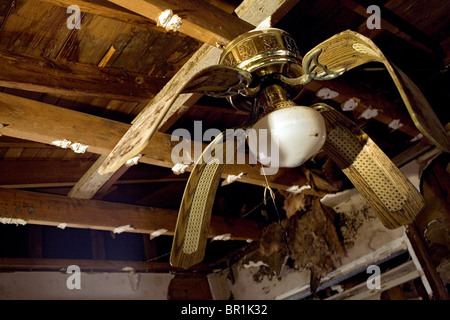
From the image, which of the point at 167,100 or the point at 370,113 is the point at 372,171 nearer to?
the point at 167,100

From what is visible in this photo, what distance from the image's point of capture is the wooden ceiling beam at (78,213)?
92.9 inches

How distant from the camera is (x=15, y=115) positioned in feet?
5.67

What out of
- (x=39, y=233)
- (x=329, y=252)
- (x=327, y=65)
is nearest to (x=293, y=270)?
(x=329, y=252)

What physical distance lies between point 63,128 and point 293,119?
1205 mm

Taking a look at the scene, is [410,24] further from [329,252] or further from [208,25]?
[329,252]

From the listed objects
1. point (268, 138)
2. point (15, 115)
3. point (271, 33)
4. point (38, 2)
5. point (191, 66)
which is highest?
point (38, 2)

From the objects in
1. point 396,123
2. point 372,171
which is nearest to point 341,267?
point 396,123

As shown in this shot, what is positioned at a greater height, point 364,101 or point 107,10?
point 107,10

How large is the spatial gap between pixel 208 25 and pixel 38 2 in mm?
724

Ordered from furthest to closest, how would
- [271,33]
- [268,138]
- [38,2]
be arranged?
[38,2], [271,33], [268,138]

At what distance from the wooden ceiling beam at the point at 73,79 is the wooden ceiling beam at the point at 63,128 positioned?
10 centimetres

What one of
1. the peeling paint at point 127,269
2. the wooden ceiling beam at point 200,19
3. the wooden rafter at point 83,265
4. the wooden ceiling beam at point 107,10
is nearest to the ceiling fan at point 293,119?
the wooden ceiling beam at point 200,19

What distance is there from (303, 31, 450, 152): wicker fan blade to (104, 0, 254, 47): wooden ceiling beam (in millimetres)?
406

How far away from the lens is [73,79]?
1.87m
